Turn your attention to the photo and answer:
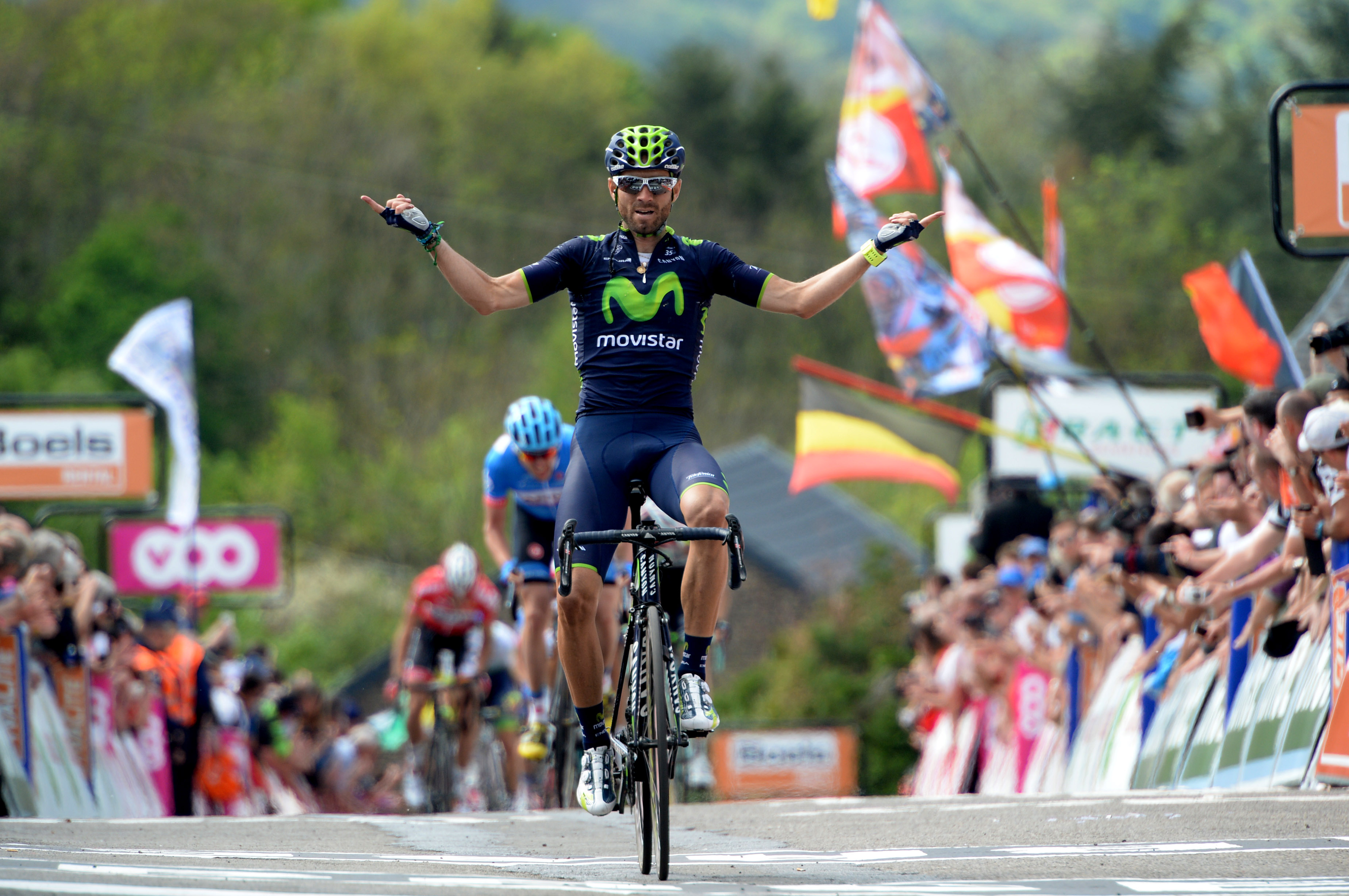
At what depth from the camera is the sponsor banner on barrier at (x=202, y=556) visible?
26.2 metres

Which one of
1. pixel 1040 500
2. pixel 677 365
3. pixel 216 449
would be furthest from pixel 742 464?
pixel 677 365

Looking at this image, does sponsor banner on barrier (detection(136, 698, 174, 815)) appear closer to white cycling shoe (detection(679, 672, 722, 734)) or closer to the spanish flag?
the spanish flag

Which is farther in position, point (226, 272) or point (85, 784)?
point (226, 272)

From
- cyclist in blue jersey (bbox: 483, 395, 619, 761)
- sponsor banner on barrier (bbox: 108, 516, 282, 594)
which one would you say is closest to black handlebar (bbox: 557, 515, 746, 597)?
cyclist in blue jersey (bbox: 483, 395, 619, 761)

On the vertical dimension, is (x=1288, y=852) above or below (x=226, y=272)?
below

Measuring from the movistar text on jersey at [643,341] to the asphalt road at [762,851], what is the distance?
6.00 feet

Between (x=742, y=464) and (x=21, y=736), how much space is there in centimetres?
4154

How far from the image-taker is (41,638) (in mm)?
11469

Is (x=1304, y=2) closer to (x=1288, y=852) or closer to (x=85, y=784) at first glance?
(x=85, y=784)

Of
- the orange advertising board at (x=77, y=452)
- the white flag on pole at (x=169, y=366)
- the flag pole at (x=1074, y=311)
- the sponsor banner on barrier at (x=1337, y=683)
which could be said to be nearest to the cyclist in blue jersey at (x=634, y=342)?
the sponsor banner on barrier at (x=1337, y=683)

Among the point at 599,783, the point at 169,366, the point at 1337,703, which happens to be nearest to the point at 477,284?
the point at 599,783

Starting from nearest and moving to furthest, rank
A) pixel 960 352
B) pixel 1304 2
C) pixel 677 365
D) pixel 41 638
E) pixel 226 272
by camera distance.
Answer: pixel 677 365, pixel 41 638, pixel 960 352, pixel 1304 2, pixel 226 272

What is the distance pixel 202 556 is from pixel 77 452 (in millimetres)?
6813

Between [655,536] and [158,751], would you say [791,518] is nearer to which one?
[158,751]
